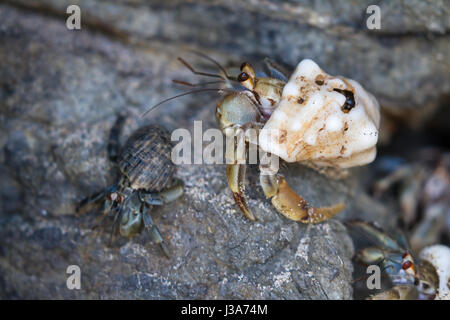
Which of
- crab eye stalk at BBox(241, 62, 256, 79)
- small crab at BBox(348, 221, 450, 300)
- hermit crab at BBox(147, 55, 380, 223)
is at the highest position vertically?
crab eye stalk at BBox(241, 62, 256, 79)

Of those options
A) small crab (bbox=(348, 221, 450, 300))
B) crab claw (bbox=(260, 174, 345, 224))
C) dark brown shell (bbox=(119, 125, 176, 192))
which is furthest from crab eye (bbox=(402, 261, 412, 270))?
dark brown shell (bbox=(119, 125, 176, 192))

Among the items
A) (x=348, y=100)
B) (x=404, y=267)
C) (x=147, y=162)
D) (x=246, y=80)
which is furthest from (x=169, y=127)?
(x=404, y=267)

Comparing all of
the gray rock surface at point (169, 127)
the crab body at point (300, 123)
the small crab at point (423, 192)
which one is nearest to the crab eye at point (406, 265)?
the gray rock surface at point (169, 127)

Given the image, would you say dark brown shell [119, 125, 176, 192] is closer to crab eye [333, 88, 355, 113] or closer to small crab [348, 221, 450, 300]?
crab eye [333, 88, 355, 113]

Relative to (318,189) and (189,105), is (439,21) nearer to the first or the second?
(318,189)

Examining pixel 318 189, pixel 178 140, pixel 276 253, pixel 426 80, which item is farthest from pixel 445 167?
pixel 178 140

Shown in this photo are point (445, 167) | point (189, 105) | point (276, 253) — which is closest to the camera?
point (276, 253)
